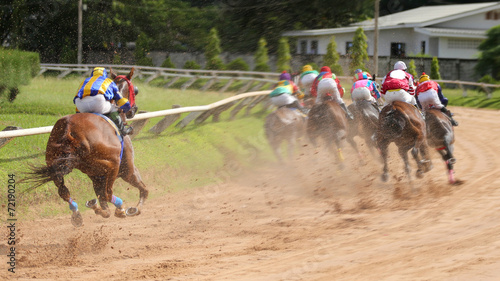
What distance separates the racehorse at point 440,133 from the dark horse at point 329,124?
149cm

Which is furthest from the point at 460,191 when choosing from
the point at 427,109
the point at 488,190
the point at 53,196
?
the point at 53,196

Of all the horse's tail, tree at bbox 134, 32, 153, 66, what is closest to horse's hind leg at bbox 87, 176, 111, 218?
the horse's tail

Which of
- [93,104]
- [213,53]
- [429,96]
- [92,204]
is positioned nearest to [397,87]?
[429,96]

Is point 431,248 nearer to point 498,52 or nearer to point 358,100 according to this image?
point 358,100

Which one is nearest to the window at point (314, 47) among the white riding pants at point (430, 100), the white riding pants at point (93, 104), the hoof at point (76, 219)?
the white riding pants at point (430, 100)

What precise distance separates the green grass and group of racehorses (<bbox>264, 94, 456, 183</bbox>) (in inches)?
46.6

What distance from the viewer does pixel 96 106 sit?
755 centimetres

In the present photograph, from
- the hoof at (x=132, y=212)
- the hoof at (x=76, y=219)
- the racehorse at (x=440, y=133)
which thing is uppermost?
the racehorse at (x=440, y=133)

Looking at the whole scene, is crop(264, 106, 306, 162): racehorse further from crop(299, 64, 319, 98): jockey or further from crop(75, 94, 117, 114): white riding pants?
crop(75, 94, 117, 114): white riding pants

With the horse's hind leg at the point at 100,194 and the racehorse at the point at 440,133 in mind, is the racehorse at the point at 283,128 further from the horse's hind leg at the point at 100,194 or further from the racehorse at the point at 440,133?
the horse's hind leg at the point at 100,194

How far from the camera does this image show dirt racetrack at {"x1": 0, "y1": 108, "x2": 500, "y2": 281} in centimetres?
588

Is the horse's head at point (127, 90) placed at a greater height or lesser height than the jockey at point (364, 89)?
greater

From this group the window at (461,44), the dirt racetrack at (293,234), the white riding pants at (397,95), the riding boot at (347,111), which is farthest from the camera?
the window at (461,44)

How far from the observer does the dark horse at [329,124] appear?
11281 mm
